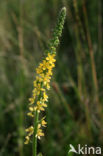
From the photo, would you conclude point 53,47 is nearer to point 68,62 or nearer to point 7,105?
point 7,105

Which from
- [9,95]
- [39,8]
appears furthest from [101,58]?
[39,8]

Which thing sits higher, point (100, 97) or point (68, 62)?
point (68, 62)

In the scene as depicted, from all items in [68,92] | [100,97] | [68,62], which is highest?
[68,62]

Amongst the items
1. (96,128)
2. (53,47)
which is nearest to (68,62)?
(96,128)

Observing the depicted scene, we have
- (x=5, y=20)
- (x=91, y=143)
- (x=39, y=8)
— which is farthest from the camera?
(x=5, y=20)

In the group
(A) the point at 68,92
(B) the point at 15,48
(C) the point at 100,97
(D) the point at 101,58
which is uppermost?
(B) the point at 15,48

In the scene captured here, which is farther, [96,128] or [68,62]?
[68,62]

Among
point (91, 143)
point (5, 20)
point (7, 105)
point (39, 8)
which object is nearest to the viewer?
point (91, 143)

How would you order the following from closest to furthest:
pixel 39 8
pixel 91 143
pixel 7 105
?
pixel 91 143, pixel 7 105, pixel 39 8

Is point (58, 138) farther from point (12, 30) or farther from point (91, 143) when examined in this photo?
point (12, 30)
